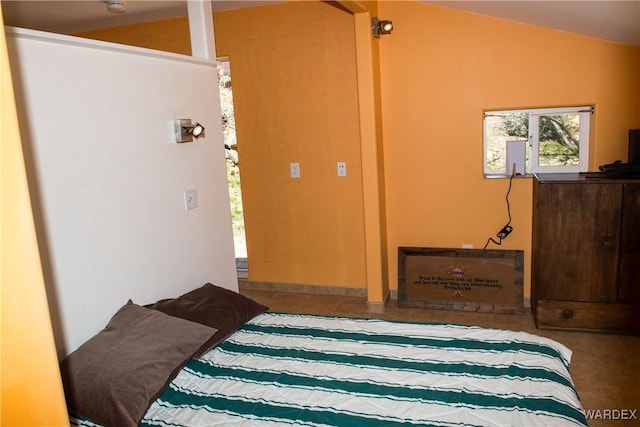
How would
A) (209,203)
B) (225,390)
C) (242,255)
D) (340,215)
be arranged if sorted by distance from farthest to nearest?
(242,255) → (340,215) → (209,203) → (225,390)

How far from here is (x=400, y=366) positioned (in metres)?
2.03

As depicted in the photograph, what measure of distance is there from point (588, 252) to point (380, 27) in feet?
7.09

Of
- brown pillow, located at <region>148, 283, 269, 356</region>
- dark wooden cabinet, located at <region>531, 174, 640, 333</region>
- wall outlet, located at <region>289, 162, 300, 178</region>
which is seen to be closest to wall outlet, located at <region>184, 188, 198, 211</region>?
brown pillow, located at <region>148, 283, 269, 356</region>

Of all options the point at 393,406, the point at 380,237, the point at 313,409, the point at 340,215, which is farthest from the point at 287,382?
the point at 340,215

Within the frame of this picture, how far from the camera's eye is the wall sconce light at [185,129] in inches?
101

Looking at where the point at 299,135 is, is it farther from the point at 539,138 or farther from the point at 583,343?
the point at 583,343

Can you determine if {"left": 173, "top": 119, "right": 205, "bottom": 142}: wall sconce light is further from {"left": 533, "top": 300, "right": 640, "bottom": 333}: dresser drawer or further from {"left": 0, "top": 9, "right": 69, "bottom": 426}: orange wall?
{"left": 533, "top": 300, "right": 640, "bottom": 333}: dresser drawer

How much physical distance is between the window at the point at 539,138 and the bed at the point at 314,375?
1898mm

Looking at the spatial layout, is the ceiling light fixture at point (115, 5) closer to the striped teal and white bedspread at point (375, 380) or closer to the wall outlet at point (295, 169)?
the wall outlet at point (295, 169)

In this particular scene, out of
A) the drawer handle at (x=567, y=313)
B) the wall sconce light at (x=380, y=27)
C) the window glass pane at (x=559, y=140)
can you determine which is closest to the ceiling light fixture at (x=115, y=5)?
the wall sconce light at (x=380, y=27)

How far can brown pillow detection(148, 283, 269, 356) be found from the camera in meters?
2.29

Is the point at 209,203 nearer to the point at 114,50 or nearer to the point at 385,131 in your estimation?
the point at 114,50

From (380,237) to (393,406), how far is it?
221 centimetres

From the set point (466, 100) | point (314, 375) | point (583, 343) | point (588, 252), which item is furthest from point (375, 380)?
point (466, 100)
